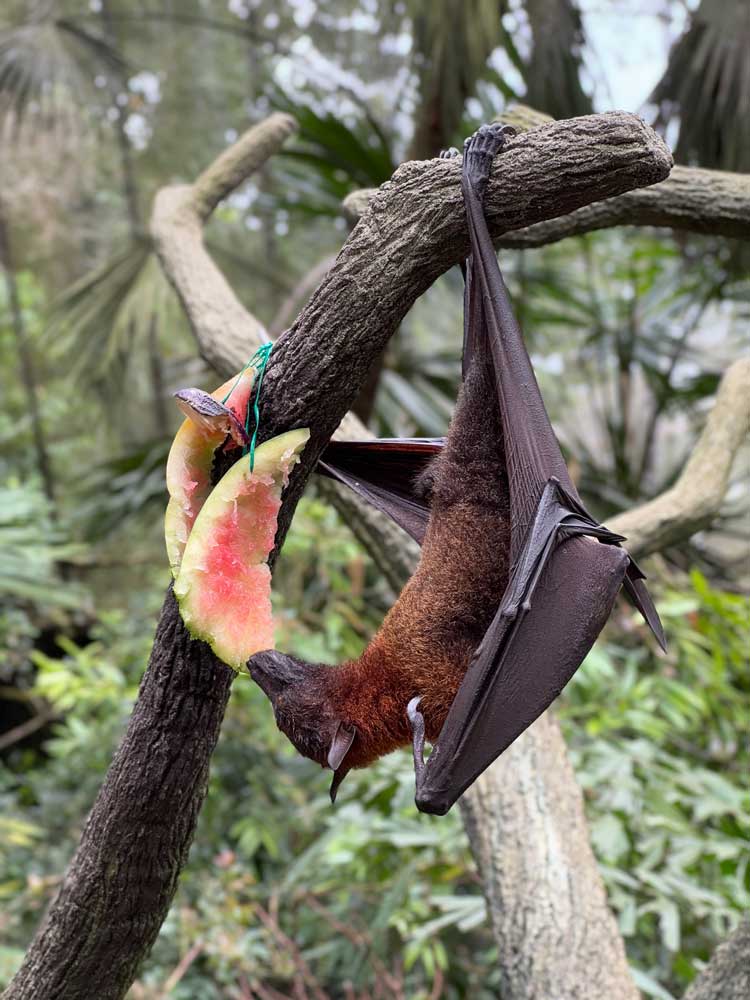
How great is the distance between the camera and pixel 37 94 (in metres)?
3.82

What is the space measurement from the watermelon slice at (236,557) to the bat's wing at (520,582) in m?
0.21

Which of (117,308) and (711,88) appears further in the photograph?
(117,308)

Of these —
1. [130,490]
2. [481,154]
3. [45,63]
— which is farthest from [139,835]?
[45,63]

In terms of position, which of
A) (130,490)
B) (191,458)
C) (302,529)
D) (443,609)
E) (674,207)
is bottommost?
(130,490)

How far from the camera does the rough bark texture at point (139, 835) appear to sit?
42.4 inches

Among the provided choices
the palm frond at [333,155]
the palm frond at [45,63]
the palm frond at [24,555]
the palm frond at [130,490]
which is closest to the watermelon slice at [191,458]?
the palm frond at [24,555]

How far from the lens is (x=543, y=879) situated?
1671 millimetres

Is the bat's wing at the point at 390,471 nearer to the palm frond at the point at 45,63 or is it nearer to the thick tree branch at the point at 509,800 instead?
the thick tree branch at the point at 509,800

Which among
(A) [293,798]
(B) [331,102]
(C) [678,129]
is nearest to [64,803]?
(A) [293,798]

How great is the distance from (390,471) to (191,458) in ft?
1.26

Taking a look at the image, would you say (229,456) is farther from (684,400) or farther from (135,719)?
(684,400)

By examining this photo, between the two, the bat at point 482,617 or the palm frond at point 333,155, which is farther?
the palm frond at point 333,155

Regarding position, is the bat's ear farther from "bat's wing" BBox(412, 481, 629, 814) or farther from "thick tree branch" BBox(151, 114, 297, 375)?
"thick tree branch" BBox(151, 114, 297, 375)

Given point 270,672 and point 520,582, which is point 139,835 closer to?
point 270,672
